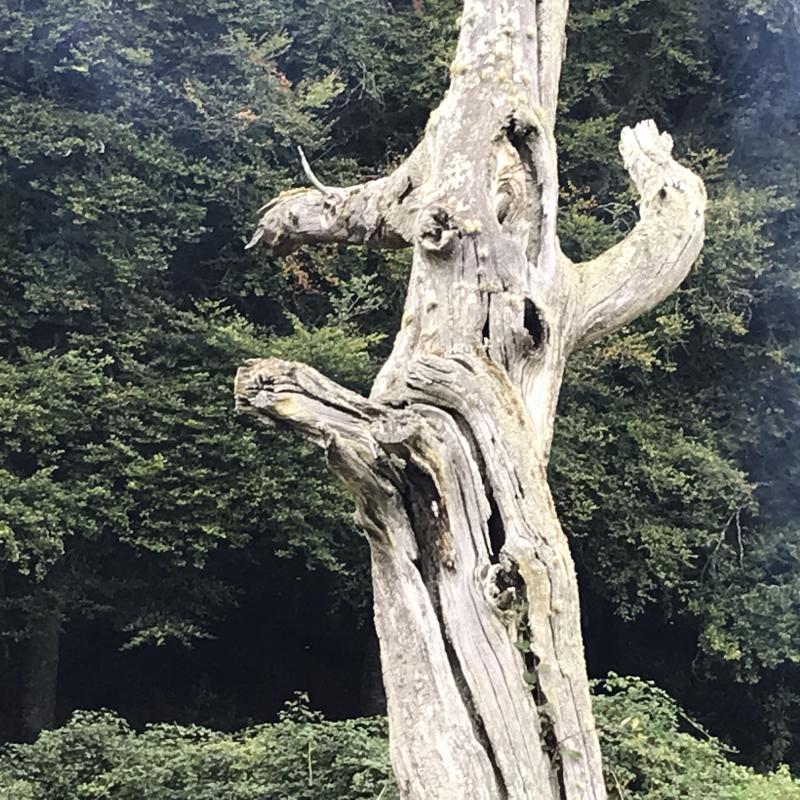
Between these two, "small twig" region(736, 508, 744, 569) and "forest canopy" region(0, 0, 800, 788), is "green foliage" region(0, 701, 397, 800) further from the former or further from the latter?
"small twig" region(736, 508, 744, 569)

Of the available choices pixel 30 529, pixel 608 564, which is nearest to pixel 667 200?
pixel 30 529

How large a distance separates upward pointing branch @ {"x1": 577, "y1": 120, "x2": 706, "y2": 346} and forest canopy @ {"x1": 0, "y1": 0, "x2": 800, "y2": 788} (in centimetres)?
553

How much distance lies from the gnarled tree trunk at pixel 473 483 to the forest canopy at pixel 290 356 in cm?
561

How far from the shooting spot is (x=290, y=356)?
891 cm

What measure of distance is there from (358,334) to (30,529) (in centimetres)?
319

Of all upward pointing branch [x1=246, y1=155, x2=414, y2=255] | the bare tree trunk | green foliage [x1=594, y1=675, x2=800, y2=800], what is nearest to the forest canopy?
the bare tree trunk

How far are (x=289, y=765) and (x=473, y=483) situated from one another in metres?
4.04

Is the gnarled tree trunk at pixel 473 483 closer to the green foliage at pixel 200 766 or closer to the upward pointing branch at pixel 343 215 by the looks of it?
the upward pointing branch at pixel 343 215

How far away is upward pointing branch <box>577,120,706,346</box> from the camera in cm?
327

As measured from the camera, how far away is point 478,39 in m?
3.49

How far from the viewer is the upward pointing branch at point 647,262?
3268mm

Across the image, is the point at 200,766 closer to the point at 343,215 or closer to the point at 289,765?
the point at 289,765

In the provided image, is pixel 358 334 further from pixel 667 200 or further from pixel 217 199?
pixel 667 200

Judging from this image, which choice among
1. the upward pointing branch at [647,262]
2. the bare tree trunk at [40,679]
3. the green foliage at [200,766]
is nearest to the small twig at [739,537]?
the green foliage at [200,766]
